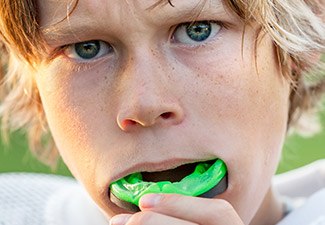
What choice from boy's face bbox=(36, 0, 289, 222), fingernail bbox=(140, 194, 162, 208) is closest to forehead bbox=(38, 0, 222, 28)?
boy's face bbox=(36, 0, 289, 222)

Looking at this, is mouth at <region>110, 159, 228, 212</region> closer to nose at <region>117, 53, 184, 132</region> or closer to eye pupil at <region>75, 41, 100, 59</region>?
nose at <region>117, 53, 184, 132</region>

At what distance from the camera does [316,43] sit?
1455 millimetres

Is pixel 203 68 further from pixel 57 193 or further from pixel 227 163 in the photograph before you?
pixel 57 193

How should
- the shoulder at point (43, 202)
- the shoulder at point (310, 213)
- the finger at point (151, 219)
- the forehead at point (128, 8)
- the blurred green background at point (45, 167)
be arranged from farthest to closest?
the blurred green background at point (45, 167), the shoulder at point (43, 202), the shoulder at point (310, 213), the forehead at point (128, 8), the finger at point (151, 219)

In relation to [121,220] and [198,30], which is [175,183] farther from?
[198,30]

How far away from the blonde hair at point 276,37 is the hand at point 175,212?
0.83 feet

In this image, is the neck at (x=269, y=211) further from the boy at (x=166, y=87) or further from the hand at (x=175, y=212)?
the hand at (x=175, y=212)

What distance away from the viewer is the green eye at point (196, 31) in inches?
51.5

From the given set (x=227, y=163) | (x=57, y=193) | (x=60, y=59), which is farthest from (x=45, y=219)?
(x=227, y=163)

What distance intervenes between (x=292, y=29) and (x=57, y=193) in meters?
0.55

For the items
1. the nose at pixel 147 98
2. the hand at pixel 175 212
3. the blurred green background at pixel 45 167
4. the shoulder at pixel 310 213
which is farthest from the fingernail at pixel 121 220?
the blurred green background at pixel 45 167

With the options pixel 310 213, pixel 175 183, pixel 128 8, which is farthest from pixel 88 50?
pixel 310 213

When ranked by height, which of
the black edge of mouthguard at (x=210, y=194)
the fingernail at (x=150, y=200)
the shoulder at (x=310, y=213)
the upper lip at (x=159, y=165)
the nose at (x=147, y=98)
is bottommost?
the shoulder at (x=310, y=213)

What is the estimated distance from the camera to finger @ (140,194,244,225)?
1.18 meters
